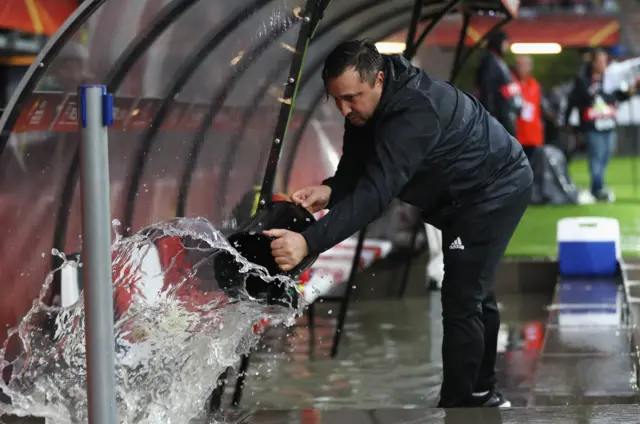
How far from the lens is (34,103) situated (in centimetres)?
520

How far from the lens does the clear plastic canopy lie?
553 cm

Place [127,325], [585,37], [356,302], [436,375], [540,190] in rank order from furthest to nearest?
[585,37] < [540,190] < [356,302] < [436,375] < [127,325]

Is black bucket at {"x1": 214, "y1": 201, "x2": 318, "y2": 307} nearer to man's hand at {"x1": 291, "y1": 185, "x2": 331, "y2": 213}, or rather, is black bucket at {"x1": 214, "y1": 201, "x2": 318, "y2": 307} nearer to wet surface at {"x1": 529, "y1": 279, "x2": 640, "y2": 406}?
man's hand at {"x1": 291, "y1": 185, "x2": 331, "y2": 213}

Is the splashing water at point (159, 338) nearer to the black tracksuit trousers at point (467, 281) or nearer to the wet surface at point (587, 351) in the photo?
the black tracksuit trousers at point (467, 281)

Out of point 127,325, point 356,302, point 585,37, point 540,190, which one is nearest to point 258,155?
point 127,325

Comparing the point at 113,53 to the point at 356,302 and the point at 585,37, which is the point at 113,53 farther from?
the point at 585,37

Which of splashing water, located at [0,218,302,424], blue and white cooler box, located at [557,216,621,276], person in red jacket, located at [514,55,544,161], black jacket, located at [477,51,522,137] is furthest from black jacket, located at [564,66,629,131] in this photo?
splashing water, located at [0,218,302,424]

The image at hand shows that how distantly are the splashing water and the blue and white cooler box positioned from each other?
526 cm

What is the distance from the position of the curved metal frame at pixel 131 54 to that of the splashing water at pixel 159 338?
2.06 ft

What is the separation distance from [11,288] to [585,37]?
18.1 metres

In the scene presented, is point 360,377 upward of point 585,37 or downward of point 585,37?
downward

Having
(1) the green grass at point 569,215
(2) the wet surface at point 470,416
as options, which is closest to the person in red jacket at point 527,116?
(1) the green grass at point 569,215

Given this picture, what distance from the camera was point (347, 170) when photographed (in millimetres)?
5375

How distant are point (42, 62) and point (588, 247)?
622cm
